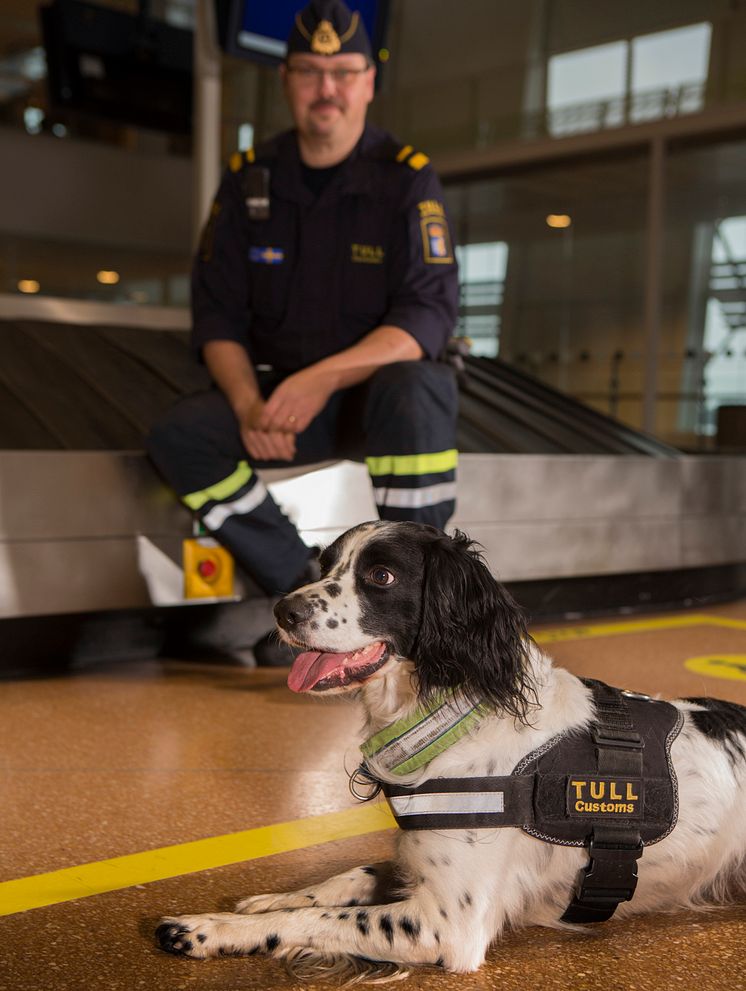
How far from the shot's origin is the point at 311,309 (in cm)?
350

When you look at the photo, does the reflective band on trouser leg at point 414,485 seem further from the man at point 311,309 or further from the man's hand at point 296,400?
the man's hand at point 296,400

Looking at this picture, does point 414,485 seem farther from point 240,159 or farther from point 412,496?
point 240,159

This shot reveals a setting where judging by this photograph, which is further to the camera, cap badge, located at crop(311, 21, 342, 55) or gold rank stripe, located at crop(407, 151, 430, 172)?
gold rank stripe, located at crop(407, 151, 430, 172)

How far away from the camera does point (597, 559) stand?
15.8 feet

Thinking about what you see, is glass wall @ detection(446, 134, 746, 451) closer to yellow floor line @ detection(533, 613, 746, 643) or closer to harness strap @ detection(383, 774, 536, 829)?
yellow floor line @ detection(533, 613, 746, 643)

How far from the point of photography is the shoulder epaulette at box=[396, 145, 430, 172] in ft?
11.5

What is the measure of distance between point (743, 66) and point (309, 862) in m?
9.20

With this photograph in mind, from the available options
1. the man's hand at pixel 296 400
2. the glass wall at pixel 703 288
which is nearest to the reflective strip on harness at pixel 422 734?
the man's hand at pixel 296 400

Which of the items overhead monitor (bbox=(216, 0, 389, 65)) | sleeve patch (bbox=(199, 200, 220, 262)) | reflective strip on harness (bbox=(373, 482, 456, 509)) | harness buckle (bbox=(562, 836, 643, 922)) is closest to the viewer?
harness buckle (bbox=(562, 836, 643, 922))

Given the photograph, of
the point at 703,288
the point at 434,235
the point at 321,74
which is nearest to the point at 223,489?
the point at 434,235

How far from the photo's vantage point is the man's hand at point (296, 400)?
3217mm

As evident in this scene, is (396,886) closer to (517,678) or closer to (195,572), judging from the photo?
(517,678)

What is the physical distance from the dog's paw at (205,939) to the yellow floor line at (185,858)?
261mm

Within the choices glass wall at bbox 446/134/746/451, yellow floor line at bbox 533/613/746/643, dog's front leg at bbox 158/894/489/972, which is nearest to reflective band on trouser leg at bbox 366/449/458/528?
yellow floor line at bbox 533/613/746/643
